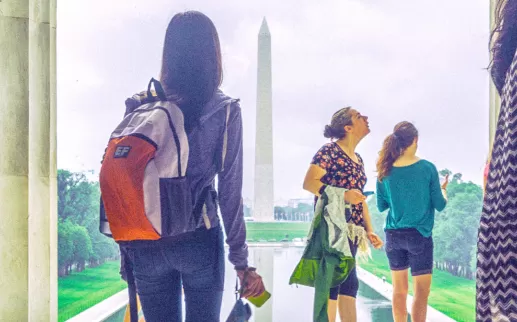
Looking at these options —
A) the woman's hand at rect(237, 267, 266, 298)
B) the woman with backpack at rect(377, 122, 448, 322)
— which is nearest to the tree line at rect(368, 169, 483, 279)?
the woman with backpack at rect(377, 122, 448, 322)

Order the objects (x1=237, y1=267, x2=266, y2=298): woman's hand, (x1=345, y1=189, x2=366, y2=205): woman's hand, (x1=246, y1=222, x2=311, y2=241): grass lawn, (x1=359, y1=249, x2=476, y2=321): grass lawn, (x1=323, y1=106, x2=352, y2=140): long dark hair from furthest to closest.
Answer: (x1=246, y1=222, x2=311, y2=241): grass lawn < (x1=359, y1=249, x2=476, y2=321): grass lawn < (x1=323, y1=106, x2=352, y2=140): long dark hair < (x1=345, y1=189, x2=366, y2=205): woman's hand < (x1=237, y1=267, x2=266, y2=298): woman's hand

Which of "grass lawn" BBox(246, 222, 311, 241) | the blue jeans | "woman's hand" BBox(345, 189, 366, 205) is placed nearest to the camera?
the blue jeans

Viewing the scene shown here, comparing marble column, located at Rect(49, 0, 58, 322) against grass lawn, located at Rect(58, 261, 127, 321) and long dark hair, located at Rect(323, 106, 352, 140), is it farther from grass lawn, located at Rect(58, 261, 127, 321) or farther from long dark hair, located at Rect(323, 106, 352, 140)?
long dark hair, located at Rect(323, 106, 352, 140)

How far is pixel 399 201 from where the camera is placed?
2391mm

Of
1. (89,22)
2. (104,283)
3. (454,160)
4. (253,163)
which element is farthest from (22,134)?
(454,160)

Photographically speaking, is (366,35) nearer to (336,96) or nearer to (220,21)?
(336,96)

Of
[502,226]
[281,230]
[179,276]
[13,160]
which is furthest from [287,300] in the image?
[502,226]

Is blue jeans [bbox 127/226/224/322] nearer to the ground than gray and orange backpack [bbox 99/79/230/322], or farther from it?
nearer to the ground

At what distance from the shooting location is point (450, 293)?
3109 millimetres

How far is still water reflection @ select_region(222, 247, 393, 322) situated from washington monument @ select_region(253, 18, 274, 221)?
46 centimetres

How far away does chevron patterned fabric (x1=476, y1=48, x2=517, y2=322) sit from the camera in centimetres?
63

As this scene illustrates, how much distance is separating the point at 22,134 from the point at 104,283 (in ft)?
4.07

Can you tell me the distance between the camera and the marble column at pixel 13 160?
7.39 feet

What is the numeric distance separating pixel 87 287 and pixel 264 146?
1.54 m
